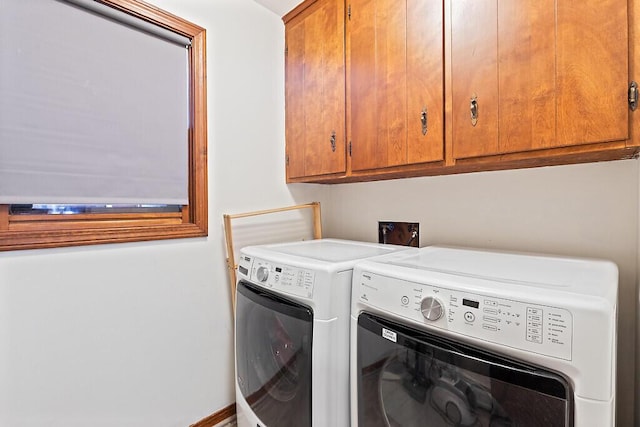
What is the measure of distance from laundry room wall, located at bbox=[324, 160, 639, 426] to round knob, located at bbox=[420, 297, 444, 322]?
81 cm

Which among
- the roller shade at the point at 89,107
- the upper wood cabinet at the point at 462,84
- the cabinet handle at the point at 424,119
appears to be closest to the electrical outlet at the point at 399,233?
the upper wood cabinet at the point at 462,84

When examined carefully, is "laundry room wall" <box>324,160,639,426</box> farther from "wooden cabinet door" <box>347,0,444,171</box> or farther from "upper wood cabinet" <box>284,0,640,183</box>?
"wooden cabinet door" <box>347,0,444,171</box>

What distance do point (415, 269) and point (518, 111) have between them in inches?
25.4

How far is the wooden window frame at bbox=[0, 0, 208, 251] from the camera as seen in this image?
3.77ft

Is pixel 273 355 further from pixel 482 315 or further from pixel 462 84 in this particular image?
pixel 462 84

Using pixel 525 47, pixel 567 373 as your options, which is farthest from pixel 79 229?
pixel 525 47

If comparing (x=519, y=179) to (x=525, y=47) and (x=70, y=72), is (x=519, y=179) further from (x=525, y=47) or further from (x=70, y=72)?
(x=70, y=72)

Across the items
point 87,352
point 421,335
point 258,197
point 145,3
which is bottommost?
point 87,352

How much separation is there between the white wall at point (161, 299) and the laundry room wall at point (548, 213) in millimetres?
868

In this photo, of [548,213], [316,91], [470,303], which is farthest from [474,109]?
[316,91]

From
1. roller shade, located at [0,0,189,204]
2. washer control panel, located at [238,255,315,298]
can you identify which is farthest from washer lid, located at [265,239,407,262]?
roller shade, located at [0,0,189,204]

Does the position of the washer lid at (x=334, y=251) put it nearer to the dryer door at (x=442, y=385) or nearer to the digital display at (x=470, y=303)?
the dryer door at (x=442, y=385)

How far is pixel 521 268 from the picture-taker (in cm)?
95

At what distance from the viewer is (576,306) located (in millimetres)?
618
